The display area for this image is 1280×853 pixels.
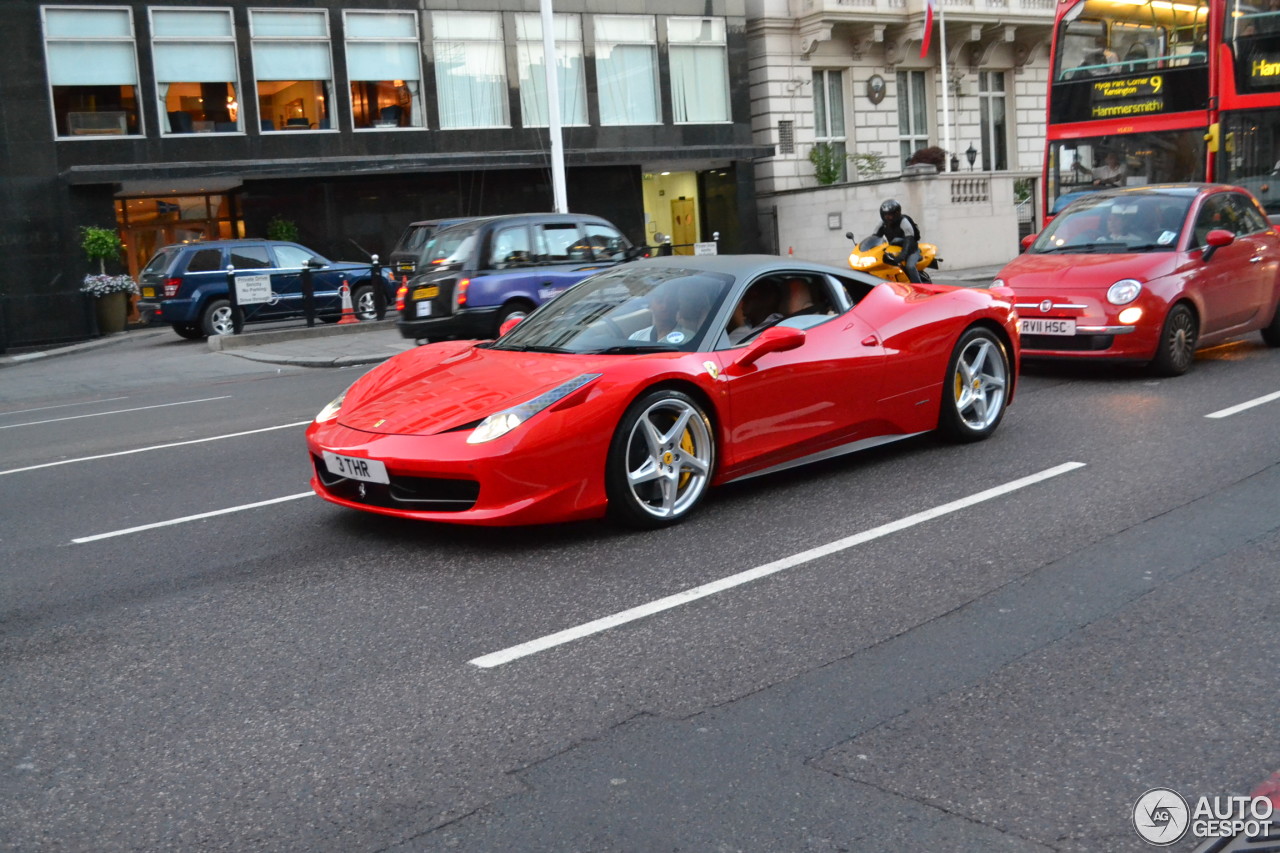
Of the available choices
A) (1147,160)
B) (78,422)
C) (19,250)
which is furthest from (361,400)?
(19,250)

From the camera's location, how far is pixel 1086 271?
1082 cm

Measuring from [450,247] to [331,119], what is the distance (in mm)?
13993

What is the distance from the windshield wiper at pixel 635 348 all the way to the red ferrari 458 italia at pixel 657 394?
0.05 ft

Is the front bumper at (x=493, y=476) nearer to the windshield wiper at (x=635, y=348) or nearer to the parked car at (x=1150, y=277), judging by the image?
the windshield wiper at (x=635, y=348)

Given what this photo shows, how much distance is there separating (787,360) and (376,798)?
3930 millimetres

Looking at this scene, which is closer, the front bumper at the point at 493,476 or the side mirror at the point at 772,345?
the front bumper at the point at 493,476

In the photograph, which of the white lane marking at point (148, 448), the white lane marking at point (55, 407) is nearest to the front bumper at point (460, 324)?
the white lane marking at point (55, 407)

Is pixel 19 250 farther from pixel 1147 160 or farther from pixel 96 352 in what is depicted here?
pixel 1147 160

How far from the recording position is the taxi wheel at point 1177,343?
34.6 feet

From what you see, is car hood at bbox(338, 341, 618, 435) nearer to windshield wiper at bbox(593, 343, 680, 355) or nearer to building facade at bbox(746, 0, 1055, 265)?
windshield wiper at bbox(593, 343, 680, 355)

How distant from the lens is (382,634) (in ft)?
16.1

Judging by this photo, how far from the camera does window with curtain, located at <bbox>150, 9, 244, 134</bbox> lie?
1067 inches

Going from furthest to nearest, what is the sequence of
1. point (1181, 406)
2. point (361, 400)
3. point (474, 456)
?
point (1181, 406) → point (361, 400) → point (474, 456)

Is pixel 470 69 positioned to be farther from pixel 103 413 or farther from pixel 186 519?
pixel 186 519
